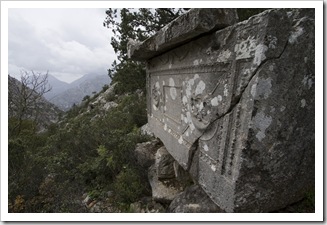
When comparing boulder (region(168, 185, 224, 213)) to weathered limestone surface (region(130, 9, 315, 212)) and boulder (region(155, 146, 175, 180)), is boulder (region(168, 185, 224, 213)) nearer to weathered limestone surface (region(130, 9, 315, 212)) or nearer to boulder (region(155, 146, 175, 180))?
weathered limestone surface (region(130, 9, 315, 212))

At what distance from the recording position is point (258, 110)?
209 centimetres

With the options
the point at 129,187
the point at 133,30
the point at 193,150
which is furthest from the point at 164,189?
the point at 133,30

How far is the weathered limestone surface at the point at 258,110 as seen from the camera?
206cm

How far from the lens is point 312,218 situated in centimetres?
232

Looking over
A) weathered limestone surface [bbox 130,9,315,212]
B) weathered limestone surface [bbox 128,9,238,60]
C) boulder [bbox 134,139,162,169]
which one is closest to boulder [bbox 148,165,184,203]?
boulder [bbox 134,139,162,169]

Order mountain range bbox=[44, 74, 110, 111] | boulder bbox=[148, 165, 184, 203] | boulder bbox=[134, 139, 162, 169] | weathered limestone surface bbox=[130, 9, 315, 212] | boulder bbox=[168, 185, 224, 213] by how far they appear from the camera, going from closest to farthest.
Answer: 1. weathered limestone surface bbox=[130, 9, 315, 212]
2. boulder bbox=[168, 185, 224, 213]
3. boulder bbox=[148, 165, 184, 203]
4. boulder bbox=[134, 139, 162, 169]
5. mountain range bbox=[44, 74, 110, 111]

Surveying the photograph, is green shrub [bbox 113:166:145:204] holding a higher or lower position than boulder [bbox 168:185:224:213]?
lower

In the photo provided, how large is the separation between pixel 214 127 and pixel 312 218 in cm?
126

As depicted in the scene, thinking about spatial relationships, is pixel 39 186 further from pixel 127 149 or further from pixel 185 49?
pixel 185 49

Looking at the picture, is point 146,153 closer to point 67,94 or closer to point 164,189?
point 164,189

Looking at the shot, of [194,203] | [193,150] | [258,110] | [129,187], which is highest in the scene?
[258,110]

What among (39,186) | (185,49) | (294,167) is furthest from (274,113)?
(39,186)

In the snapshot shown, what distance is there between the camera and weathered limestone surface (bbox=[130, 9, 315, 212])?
2064 millimetres

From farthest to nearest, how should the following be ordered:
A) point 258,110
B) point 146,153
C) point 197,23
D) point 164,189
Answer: point 146,153 < point 164,189 < point 197,23 < point 258,110
